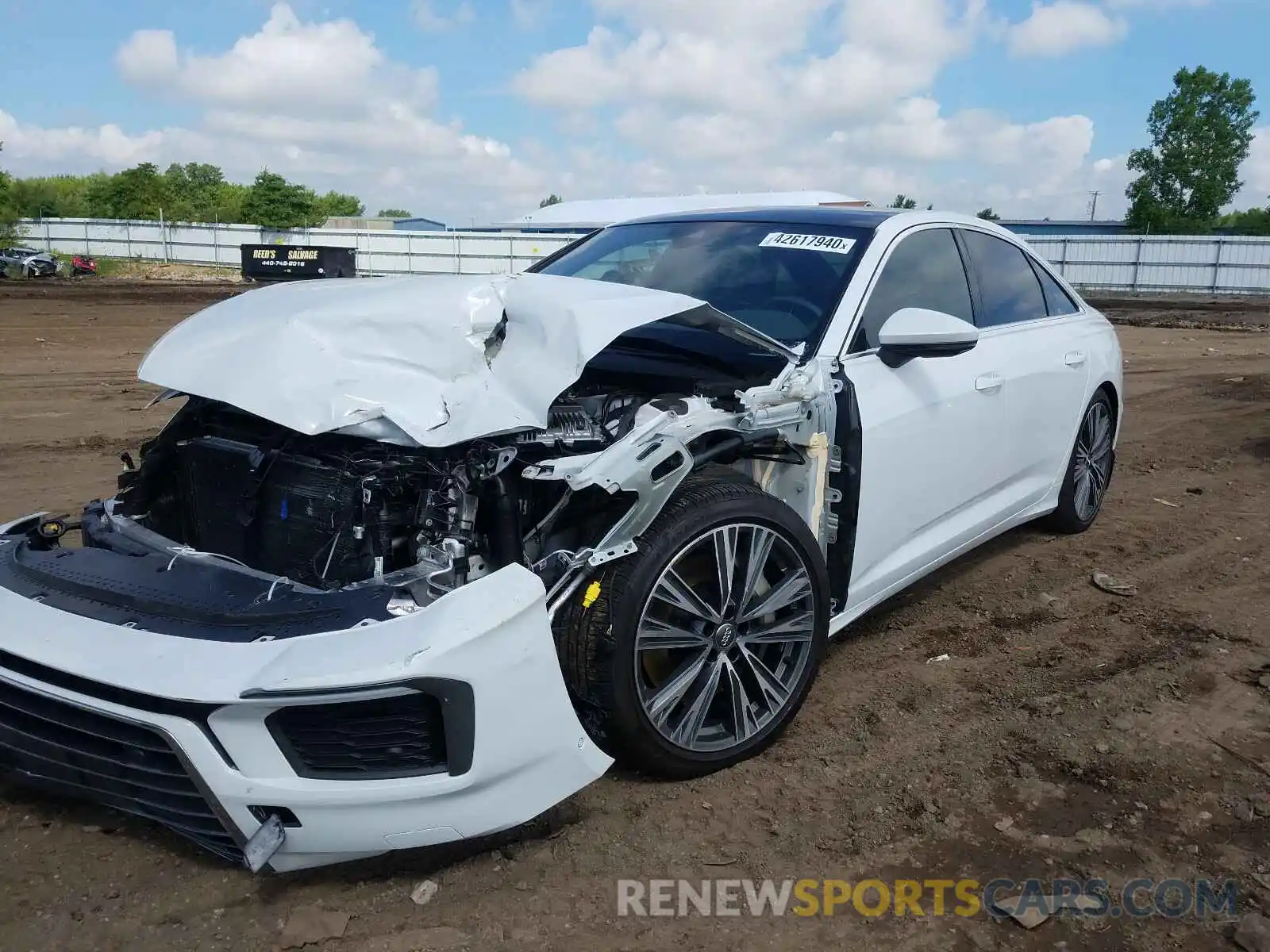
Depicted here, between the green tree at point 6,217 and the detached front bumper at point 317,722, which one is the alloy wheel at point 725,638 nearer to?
the detached front bumper at point 317,722

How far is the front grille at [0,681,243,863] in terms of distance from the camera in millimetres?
2158

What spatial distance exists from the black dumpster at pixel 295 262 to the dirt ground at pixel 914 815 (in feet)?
86.3

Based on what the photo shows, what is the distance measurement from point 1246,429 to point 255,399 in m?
8.60

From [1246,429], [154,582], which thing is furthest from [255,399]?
[1246,429]

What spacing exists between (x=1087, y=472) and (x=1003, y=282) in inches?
54.9

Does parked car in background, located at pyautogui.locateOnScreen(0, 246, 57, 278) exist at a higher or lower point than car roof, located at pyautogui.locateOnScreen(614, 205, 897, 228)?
higher

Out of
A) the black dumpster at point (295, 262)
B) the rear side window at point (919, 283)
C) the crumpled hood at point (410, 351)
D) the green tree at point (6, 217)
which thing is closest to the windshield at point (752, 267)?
the rear side window at point (919, 283)

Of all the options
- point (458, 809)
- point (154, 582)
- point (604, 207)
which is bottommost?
point (458, 809)

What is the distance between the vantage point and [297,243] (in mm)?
35594

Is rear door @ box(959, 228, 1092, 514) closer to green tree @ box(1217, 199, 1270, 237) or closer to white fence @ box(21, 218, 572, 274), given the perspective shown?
white fence @ box(21, 218, 572, 274)

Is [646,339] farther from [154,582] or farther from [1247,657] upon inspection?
[1247,657]

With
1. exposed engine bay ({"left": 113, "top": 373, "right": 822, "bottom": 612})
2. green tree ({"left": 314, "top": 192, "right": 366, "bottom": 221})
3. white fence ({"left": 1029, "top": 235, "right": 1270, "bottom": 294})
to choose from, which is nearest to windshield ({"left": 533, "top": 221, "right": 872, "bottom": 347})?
exposed engine bay ({"left": 113, "top": 373, "right": 822, "bottom": 612})

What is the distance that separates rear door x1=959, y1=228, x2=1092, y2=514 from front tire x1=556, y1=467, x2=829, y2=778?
5.27ft

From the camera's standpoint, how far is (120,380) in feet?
33.8
